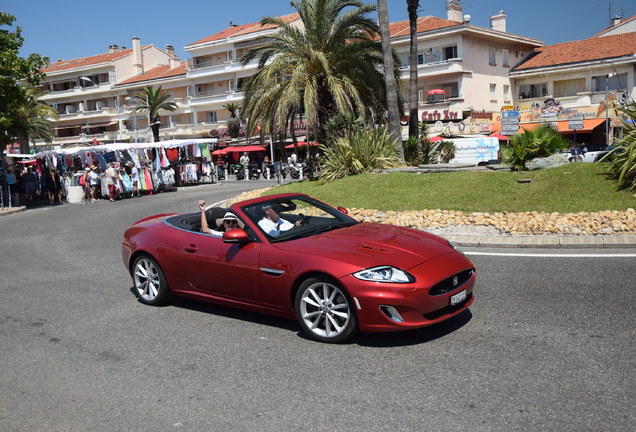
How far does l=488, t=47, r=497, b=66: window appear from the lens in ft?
161

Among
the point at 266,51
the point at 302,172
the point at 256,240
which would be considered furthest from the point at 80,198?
the point at 256,240

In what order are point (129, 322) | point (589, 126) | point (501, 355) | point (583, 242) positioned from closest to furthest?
point (501, 355), point (129, 322), point (583, 242), point (589, 126)

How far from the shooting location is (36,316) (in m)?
7.08

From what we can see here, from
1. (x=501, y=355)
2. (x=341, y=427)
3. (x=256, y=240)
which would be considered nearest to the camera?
(x=341, y=427)

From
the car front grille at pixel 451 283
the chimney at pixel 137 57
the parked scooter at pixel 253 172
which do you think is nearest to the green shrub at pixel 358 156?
the car front grille at pixel 451 283

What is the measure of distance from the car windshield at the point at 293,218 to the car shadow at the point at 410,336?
1.34m

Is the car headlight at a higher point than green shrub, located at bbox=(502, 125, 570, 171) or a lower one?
lower

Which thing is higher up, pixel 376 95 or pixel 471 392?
pixel 376 95

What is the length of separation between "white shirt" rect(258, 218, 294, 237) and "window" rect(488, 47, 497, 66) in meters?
46.6

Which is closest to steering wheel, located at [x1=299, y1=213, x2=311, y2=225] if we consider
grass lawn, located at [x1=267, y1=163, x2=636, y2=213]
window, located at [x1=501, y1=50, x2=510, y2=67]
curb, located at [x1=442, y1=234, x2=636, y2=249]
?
curb, located at [x1=442, y1=234, x2=636, y2=249]

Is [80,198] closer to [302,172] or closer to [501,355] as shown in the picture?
[302,172]

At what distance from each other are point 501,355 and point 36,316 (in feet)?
17.8

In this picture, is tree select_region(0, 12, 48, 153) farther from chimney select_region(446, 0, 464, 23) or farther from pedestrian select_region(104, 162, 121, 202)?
chimney select_region(446, 0, 464, 23)

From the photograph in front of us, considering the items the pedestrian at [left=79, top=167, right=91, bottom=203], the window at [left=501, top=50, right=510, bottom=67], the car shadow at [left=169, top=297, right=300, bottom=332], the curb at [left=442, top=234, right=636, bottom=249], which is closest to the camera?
the car shadow at [left=169, top=297, right=300, bottom=332]
